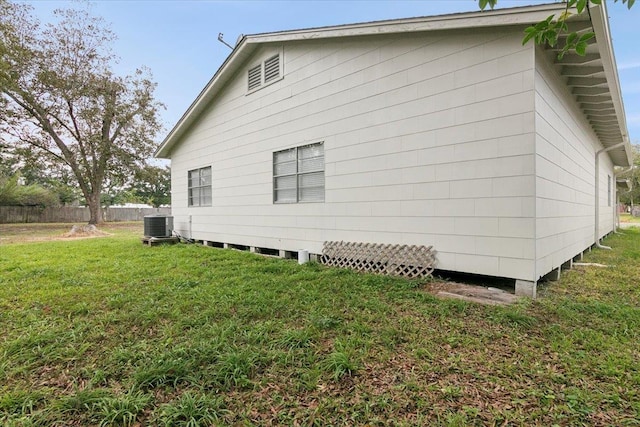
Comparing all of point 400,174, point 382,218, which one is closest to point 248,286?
point 382,218

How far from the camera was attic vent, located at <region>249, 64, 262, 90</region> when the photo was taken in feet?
24.7

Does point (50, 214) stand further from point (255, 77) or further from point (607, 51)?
point (607, 51)

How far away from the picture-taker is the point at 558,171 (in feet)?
15.9

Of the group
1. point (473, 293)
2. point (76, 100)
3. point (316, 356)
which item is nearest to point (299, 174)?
point (473, 293)

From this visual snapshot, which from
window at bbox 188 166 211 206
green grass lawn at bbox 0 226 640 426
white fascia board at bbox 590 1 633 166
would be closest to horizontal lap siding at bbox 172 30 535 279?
white fascia board at bbox 590 1 633 166

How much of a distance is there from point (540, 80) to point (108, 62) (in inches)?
895

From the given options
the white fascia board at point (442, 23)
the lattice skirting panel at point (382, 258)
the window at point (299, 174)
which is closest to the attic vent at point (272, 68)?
the white fascia board at point (442, 23)

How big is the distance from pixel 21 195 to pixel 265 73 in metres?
27.3

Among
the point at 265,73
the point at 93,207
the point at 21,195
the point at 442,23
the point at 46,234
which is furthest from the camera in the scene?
the point at 21,195

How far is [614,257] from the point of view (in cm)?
687

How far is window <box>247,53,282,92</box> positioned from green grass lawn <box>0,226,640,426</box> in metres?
4.81

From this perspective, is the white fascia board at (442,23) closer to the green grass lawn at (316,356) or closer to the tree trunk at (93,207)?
the green grass lawn at (316,356)

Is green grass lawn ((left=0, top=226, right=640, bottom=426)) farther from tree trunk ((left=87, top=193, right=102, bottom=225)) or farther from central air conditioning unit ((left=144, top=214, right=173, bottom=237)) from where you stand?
tree trunk ((left=87, top=193, right=102, bottom=225))

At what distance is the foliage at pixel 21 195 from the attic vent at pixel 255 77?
85.4 ft
